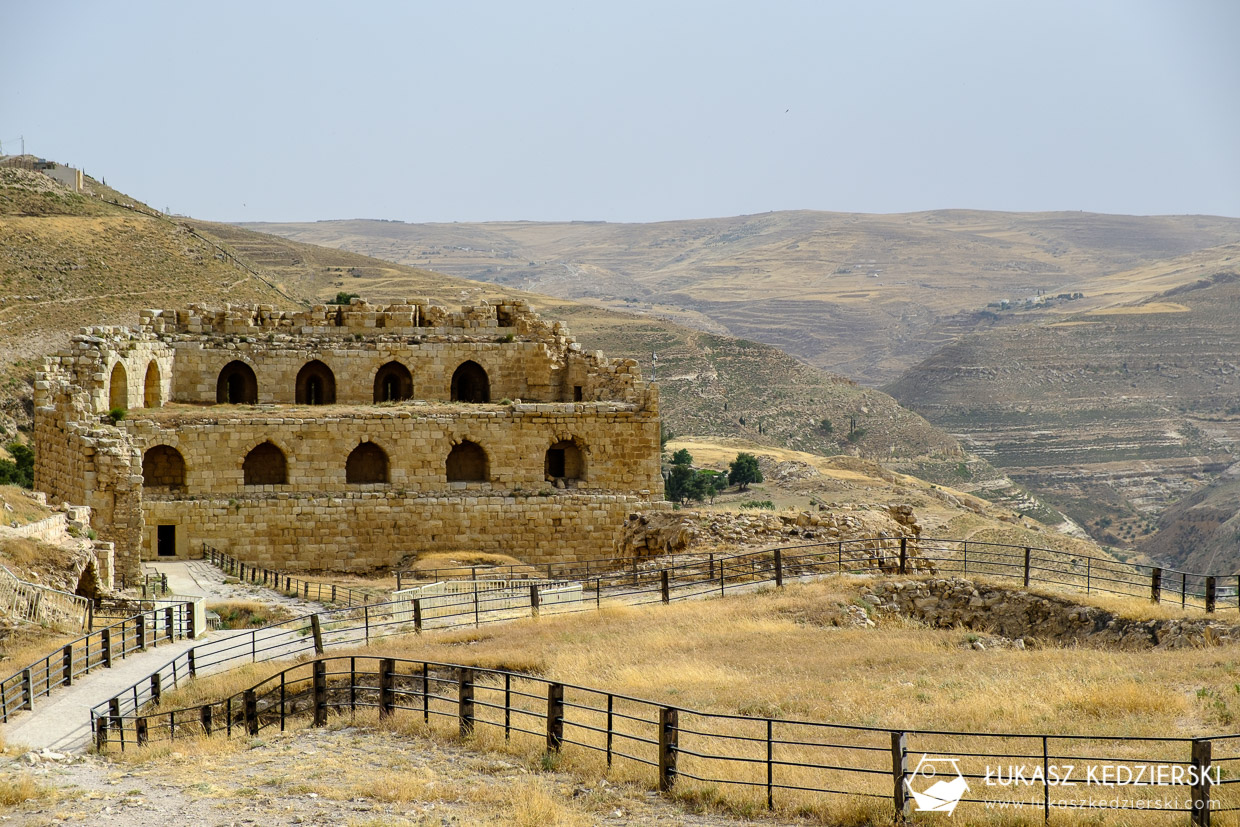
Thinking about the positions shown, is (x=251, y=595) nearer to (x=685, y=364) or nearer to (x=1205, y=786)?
(x=1205, y=786)

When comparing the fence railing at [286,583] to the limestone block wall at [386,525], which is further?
the limestone block wall at [386,525]

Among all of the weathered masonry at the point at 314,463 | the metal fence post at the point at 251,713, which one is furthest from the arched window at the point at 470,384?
the metal fence post at the point at 251,713

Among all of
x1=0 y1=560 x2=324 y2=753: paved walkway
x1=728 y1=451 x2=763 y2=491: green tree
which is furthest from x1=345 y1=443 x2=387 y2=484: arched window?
x1=728 y1=451 x2=763 y2=491: green tree

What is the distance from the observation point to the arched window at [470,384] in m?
38.2

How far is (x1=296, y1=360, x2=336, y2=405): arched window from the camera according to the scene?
123ft

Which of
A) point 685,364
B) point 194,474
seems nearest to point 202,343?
point 194,474

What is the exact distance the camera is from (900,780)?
11.5m

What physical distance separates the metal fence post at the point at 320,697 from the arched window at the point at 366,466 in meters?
17.3

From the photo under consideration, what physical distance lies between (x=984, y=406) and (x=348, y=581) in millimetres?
115004

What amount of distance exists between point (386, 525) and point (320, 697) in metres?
16.1

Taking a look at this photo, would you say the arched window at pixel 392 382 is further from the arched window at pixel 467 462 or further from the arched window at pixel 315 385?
the arched window at pixel 467 462

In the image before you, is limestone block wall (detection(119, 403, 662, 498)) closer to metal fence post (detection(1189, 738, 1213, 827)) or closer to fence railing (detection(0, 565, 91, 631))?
A: fence railing (detection(0, 565, 91, 631))

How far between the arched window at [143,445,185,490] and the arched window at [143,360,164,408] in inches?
91.8

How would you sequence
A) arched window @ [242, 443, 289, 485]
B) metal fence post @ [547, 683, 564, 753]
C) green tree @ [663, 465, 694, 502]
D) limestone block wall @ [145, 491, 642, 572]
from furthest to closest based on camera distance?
green tree @ [663, 465, 694, 502] < arched window @ [242, 443, 289, 485] < limestone block wall @ [145, 491, 642, 572] < metal fence post @ [547, 683, 564, 753]
